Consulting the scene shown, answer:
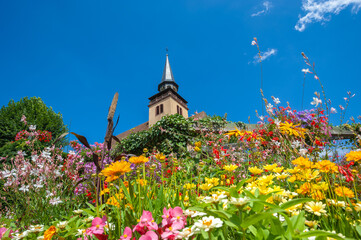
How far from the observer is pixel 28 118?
11344 millimetres

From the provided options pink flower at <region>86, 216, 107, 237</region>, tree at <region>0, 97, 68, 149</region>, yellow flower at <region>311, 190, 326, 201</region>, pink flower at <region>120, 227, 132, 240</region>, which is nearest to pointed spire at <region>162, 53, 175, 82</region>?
tree at <region>0, 97, 68, 149</region>

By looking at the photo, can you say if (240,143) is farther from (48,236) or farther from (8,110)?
(8,110)

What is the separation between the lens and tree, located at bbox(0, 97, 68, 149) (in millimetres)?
10273

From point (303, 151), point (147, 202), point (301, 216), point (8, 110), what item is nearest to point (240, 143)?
point (303, 151)

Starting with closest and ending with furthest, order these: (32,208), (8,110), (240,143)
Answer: (32,208)
(240,143)
(8,110)

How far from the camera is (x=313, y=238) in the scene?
69 centimetres

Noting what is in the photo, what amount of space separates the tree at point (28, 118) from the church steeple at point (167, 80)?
65.5 feet

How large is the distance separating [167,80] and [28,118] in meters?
22.4

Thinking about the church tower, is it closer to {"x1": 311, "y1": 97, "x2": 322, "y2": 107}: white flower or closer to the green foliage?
the green foliage

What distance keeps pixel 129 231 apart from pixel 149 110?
28266 mm

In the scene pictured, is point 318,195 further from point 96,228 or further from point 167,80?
point 167,80

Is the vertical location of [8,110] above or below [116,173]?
above

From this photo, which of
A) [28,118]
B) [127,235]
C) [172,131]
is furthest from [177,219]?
[28,118]

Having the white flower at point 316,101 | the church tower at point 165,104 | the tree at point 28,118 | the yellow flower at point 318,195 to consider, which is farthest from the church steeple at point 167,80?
the yellow flower at point 318,195
